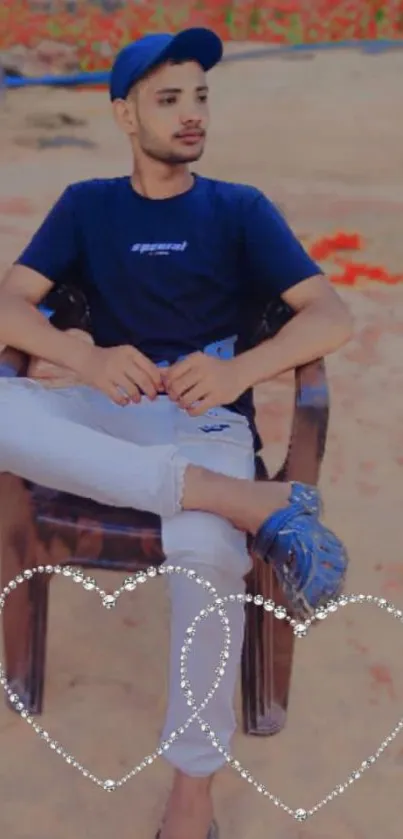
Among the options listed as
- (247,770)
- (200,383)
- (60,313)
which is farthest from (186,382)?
(247,770)

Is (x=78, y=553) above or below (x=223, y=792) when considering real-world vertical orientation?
above

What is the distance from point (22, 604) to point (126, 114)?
0.87 metres

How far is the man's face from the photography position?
179 centimetres

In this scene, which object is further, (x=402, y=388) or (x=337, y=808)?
(x=402, y=388)

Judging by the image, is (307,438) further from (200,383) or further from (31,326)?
(31,326)

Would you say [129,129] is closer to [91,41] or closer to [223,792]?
[223,792]

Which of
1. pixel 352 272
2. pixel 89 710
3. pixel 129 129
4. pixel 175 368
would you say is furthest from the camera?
pixel 352 272

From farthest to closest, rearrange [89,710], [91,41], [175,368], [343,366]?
[91,41], [343,366], [89,710], [175,368]


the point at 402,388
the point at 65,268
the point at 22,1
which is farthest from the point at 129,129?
the point at 22,1

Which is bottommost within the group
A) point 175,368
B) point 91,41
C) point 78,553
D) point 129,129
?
point 91,41

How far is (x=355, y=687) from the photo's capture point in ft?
6.79

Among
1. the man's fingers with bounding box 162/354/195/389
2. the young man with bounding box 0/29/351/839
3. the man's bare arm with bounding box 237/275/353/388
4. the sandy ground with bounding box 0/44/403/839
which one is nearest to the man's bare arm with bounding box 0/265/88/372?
the young man with bounding box 0/29/351/839

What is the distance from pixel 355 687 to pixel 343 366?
1.52 m

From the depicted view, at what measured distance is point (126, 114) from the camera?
6.11 ft
